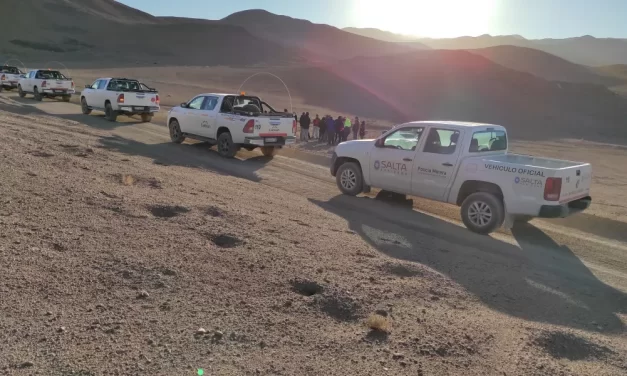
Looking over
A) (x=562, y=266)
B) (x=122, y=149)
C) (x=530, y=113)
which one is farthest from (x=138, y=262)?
(x=530, y=113)

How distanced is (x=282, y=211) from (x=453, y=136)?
325cm

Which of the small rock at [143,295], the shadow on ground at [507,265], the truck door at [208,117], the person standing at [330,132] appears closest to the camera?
the small rock at [143,295]

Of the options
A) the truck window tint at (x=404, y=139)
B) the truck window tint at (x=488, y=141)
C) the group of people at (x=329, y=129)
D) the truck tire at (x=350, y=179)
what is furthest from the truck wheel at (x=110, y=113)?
the truck window tint at (x=488, y=141)

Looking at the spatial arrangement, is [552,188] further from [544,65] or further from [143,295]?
[544,65]

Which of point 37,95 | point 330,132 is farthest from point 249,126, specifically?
point 37,95

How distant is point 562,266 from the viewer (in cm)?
690

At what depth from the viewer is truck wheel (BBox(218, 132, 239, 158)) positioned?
44.5 ft

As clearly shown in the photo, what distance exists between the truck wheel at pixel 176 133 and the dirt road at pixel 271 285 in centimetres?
629

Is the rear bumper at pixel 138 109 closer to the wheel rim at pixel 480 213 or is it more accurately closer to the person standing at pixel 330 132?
the person standing at pixel 330 132

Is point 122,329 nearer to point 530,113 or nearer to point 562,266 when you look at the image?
point 562,266

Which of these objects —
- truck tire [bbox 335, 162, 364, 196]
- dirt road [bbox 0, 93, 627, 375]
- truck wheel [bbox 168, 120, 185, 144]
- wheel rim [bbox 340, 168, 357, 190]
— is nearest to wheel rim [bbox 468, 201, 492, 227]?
dirt road [bbox 0, 93, 627, 375]

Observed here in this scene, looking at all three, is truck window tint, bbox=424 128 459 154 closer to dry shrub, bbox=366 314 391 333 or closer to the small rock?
dry shrub, bbox=366 314 391 333

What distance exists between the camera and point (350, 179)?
10352mm

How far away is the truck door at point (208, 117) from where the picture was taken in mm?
14080
